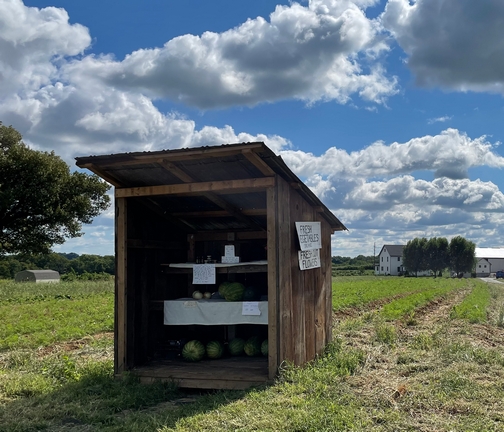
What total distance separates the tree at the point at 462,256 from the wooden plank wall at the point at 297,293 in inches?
3572

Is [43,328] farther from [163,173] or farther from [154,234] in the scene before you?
[163,173]

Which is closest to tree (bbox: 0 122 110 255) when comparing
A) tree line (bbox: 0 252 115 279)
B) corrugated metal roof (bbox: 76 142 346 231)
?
corrugated metal roof (bbox: 76 142 346 231)

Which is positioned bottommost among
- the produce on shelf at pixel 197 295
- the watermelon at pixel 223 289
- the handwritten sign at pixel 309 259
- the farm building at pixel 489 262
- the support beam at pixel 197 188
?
the farm building at pixel 489 262

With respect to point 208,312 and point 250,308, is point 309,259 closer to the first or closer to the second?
point 250,308

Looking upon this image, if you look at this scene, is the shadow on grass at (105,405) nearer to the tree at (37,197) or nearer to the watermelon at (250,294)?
the watermelon at (250,294)

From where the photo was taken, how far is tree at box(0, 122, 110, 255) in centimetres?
2630

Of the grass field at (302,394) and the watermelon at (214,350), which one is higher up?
the watermelon at (214,350)

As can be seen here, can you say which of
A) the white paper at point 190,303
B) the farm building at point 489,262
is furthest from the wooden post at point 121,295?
the farm building at point 489,262

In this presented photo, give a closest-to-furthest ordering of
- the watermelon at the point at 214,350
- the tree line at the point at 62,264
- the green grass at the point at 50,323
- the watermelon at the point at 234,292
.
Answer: the watermelon at the point at 234,292
the watermelon at the point at 214,350
the green grass at the point at 50,323
the tree line at the point at 62,264

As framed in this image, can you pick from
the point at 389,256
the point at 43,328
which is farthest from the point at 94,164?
the point at 389,256

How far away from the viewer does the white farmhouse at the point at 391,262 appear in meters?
113

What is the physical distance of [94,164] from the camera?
785 cm

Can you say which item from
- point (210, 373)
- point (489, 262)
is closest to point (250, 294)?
point (210, 373)

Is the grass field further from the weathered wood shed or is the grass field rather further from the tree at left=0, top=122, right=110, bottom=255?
the tree at left=0, top=122, right=110, bottom=255
